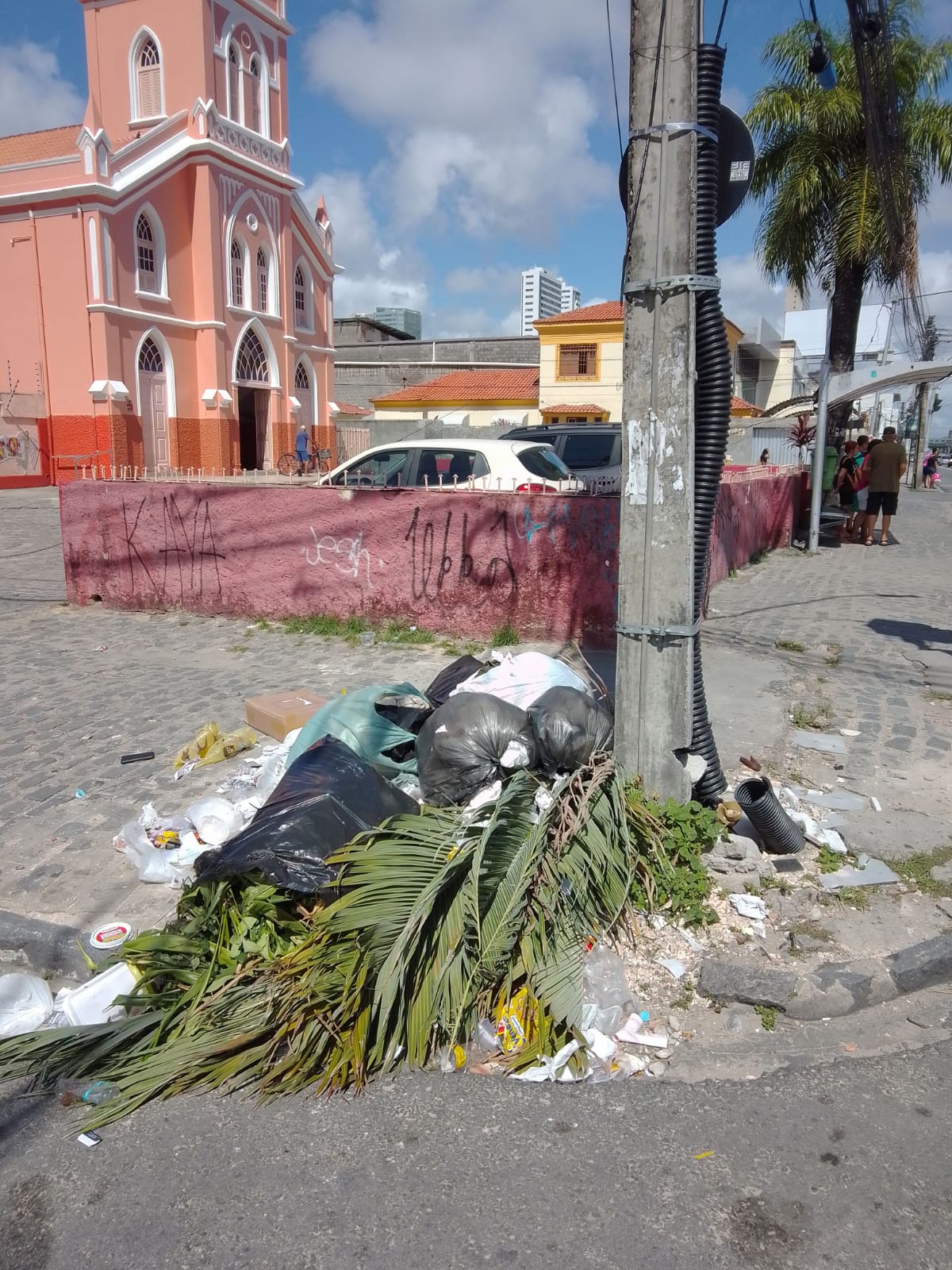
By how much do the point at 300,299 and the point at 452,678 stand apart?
91.1ft

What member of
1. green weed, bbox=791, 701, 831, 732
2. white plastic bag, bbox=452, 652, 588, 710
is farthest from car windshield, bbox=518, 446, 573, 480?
A: white plastic bag, bbox=452, 652, 588, 710

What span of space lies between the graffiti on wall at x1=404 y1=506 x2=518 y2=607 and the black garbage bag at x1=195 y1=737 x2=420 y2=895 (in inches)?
162

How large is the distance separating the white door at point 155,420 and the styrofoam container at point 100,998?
22755 mm

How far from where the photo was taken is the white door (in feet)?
80.3

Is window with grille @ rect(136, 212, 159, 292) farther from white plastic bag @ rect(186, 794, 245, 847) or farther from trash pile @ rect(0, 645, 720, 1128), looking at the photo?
trash pile @ rect(0, 645, 720, 1128)

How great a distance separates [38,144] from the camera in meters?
26.7

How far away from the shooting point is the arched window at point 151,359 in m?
24.3

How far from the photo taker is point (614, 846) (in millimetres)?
3676

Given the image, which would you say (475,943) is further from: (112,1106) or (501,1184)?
(112,1106)

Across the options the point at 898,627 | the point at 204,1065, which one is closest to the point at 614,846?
the point at 204,1065

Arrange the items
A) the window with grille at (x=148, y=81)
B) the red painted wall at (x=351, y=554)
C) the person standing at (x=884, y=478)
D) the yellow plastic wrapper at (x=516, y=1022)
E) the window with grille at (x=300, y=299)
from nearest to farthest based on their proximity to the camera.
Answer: the yellow plastic wrapper at (x=516, y=1022) < the red painted wall at (x=351, y=554) < the person standing at (x=884, y=478) < the window with grille at (x=148, y=81) < the window with grille at (x=300, y=299)

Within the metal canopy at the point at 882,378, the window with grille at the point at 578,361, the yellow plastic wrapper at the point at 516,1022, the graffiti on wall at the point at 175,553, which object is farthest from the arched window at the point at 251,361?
the yellow plastic wrapper at the point at 516,1022

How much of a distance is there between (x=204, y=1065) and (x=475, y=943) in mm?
953

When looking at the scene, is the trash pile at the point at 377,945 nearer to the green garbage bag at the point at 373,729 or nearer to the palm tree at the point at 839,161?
the green garbage bag at the point at 373,729
